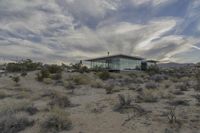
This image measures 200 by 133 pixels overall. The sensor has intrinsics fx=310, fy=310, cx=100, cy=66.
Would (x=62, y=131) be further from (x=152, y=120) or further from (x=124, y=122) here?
(x=152, y=120)

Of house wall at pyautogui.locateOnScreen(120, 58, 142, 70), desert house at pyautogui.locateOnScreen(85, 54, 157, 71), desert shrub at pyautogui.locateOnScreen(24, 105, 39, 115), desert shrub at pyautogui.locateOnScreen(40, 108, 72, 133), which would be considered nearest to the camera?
desert shrub at pyautogui.locateOnScreen(40, 108, 72, 133)

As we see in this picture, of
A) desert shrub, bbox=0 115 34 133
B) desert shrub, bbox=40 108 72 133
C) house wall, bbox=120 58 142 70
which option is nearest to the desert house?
house wall, bbox=120 58 142 70

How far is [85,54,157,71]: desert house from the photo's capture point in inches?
2685

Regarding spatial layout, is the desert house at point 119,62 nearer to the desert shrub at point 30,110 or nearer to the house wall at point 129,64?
the house wall at point 129,64

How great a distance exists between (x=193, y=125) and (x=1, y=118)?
7321 millimetres

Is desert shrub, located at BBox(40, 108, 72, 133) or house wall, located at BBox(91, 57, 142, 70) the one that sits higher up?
house wall, located at BBox(91, 57, 142, 70)

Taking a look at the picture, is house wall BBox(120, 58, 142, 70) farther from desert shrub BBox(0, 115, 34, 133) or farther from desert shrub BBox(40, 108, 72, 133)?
desert shrub BBox(40, 108, 72, 133)

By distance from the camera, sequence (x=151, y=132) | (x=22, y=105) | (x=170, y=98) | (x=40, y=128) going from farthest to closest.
A: (x=170, y=98) < (x=22, y=105) < (x=40, y=128) < (x=151, y=132)

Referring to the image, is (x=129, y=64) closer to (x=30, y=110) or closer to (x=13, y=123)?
(x=30, y=110)

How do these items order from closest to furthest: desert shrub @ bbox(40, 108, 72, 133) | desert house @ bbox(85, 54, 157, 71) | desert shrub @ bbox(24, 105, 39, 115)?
desert shrub @ bbox(40, 108, 72, 133)
desert shrub @ bbox(24, 105, 39, 115)
desert house @ bbox(85, 54, 157, 71)

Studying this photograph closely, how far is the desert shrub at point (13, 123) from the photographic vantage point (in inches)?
445

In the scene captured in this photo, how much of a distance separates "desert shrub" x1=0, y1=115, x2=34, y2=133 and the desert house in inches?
2186

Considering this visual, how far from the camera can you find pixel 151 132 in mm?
10734

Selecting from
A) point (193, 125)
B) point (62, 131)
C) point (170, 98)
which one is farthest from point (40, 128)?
point (170, 98)
